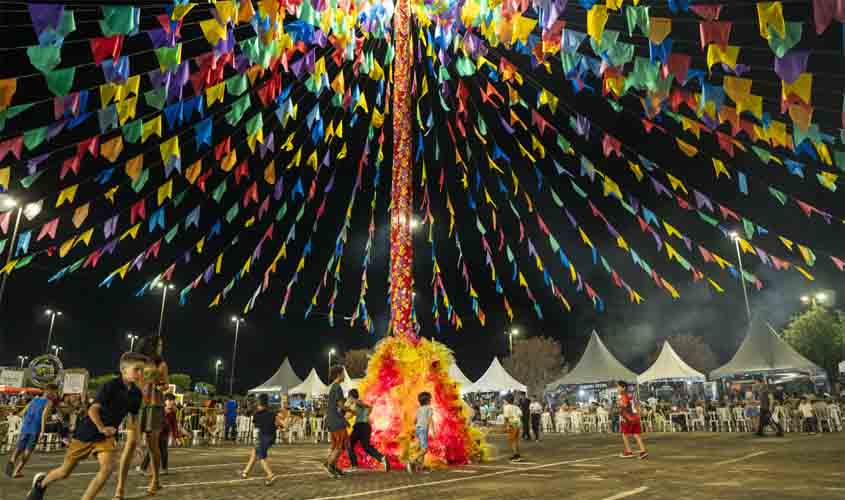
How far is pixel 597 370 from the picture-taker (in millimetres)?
26703

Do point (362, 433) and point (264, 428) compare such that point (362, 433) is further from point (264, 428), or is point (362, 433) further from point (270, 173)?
point (270, 173)

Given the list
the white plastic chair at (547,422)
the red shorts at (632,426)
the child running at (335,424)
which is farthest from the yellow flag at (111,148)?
the white plastic chair at (547,422)

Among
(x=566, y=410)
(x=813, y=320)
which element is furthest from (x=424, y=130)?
(x=813, y=320)

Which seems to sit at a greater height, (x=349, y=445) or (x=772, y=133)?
(x=772, y=133)

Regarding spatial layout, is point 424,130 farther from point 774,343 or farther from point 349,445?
point 774,343

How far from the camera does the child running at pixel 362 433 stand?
9.63 metres

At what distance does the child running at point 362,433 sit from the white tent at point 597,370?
1915 cm

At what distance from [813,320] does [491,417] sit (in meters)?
29.4

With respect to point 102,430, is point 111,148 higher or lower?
higher

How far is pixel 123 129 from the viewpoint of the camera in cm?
756

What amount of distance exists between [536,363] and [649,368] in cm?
3203

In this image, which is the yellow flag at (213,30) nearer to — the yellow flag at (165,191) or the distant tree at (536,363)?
the yellow flag at (165,191)

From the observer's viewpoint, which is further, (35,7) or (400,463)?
(400,463)

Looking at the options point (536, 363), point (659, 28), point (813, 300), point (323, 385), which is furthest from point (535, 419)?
point (536, 363)
